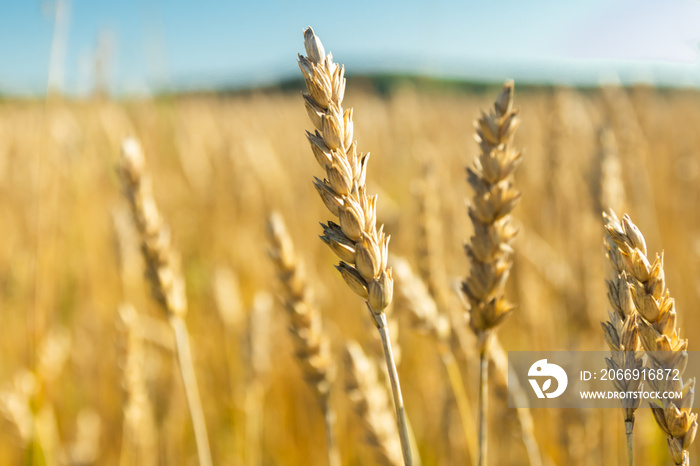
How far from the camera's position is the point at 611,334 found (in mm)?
452

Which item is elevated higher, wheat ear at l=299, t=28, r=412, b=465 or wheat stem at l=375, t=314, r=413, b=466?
wheat ear at l=299, t=28, r=412, b=465

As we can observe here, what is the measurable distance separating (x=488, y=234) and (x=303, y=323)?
0.34m

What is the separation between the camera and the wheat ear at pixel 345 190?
1.35 feet

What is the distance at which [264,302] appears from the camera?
1466 mm

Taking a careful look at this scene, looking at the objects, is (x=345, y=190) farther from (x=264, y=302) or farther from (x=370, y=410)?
(x=264, y=302)

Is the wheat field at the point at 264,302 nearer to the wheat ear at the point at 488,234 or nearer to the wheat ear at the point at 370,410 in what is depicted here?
the wheat ear at the point at 370,410

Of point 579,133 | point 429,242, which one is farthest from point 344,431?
point 579,133

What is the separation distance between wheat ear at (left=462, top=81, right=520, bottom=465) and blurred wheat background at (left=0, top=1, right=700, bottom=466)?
0.30ft

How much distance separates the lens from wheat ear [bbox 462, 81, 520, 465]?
57 centimetres

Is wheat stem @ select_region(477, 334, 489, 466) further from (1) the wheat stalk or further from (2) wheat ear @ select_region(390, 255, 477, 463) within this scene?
(1) the wheat stalk

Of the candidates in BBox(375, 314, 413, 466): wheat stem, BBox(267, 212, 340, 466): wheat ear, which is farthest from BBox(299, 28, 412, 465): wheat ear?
BBox(267, 212, 340, 466): wheat ear

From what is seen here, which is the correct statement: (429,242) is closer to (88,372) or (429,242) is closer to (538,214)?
(88,372)

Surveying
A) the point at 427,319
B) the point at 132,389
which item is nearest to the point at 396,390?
the point at 427,319

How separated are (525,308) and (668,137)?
367 cm
